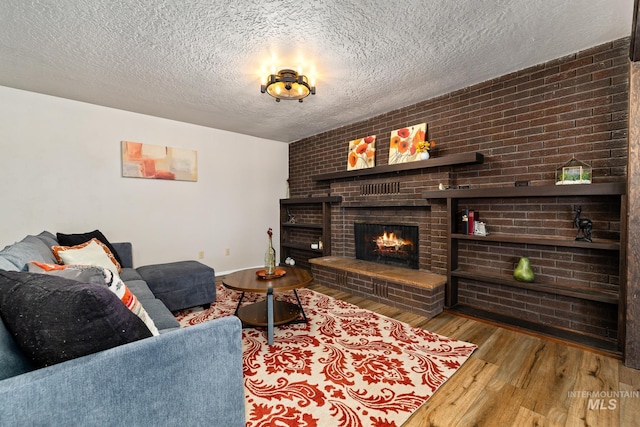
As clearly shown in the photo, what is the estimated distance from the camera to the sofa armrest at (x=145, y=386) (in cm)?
75

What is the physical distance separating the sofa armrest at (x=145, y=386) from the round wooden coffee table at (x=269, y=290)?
1.16 m

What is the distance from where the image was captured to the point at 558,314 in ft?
8.10

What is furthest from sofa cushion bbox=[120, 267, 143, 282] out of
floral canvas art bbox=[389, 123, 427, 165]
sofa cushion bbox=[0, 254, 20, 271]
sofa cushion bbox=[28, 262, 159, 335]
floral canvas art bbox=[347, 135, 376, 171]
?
floral canvas art bbox=[389, 123, 427, 165]

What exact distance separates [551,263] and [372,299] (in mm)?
1746

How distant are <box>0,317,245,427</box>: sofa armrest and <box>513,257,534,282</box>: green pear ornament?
2535 mm

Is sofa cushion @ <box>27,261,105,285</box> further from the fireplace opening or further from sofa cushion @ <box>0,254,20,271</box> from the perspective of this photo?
the fireplace opening

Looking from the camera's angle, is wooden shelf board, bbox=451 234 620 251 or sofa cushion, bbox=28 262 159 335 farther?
wooden shelf board, bbox=451 234 620 251

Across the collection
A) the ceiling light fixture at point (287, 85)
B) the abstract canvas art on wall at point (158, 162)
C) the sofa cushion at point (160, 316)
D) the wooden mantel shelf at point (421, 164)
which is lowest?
the sofa cushion at point (160, 316)

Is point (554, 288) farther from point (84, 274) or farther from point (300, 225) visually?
point (300, 225)

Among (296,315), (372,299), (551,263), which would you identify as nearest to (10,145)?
(296,315)

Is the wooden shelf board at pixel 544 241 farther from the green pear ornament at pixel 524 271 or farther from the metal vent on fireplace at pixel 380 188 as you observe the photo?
the metal vent on fireplace at pixel 380 188

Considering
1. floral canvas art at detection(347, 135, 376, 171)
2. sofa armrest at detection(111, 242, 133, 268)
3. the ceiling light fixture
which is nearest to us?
the ceiling light fixture

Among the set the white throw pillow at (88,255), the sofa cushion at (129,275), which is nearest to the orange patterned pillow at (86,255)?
the white throw pillow at (88,255)

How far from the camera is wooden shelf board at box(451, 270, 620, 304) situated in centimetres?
212
